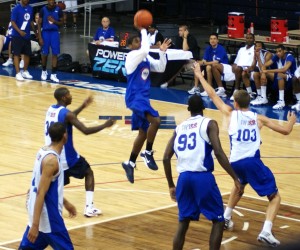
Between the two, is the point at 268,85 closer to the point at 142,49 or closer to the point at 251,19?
the point at 142,49

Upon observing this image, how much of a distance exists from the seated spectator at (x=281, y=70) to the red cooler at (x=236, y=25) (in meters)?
2.36

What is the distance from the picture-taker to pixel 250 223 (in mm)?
10984

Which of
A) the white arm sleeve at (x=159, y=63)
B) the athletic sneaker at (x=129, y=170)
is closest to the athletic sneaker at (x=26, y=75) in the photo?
the athletic sneaker at (x=129, y=170)

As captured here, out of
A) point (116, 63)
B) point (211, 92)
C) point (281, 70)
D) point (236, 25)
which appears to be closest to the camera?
point (211, 92)

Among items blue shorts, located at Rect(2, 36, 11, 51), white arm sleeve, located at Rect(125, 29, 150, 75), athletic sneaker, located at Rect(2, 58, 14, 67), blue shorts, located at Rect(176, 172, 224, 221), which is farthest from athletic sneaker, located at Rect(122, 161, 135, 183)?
athletic sneaker, located at Rect(2, 58, 14, 67)

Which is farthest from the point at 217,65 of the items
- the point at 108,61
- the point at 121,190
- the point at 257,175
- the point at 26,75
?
the point at 257,175

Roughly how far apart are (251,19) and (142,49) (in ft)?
62.7

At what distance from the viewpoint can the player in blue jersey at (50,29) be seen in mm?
20906

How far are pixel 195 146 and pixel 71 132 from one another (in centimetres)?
210

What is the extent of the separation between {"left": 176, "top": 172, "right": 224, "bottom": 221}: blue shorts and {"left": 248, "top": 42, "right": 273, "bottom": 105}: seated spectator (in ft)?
32.7

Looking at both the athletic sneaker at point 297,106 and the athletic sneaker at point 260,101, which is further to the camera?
the athletic sneaker at point 260,101

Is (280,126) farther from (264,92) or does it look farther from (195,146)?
(264,92)

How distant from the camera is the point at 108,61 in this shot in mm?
21391

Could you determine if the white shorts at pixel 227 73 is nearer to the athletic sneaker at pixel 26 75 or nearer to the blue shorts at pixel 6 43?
the athletic sneaker at pixel 26 75
